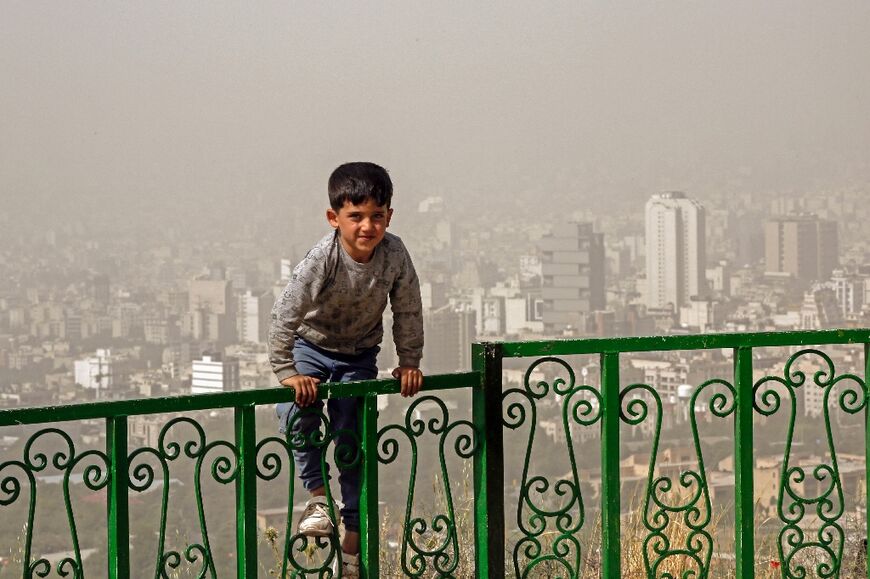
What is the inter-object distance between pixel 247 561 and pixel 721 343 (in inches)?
58.8

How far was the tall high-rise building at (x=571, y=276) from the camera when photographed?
60688 mm

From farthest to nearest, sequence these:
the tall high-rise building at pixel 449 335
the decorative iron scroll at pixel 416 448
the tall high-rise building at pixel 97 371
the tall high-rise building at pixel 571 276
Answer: the tall high-rise building at pixel 571 276, the tall high-rise building at pixel 449 335, the tall high-rise building at pixel 97 371, the decorative iron scroll at pixel 416 448

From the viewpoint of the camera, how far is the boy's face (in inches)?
132

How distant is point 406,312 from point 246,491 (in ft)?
2.35

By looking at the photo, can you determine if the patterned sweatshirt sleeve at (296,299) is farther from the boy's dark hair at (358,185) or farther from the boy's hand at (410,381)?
the boy's hand at (410,381)

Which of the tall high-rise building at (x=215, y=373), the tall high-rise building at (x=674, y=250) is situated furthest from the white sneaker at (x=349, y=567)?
the tall high-rise building at (x=674, y=250)

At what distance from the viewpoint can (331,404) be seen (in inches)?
130

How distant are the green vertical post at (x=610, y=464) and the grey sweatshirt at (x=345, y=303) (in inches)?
22.0

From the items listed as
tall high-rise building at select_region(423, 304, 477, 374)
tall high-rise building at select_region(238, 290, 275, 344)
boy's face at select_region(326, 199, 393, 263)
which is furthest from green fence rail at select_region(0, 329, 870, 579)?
tall high-rise building at select_region(238, 290, 275, 344)

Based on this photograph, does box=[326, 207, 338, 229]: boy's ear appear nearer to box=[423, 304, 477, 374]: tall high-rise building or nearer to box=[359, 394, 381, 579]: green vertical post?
box=[359, 394, 381, 579]: green vertical post

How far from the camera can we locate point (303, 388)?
314cm

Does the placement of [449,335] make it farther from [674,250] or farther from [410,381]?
[410,381]

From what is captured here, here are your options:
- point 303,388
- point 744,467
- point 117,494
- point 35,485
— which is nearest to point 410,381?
point 303,388

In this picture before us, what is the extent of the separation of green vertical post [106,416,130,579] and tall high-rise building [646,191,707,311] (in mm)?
58778
